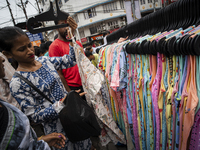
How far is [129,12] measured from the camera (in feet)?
13.6

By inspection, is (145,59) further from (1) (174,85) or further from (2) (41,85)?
(2) (41,85)

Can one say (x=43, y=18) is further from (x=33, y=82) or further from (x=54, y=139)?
(x=54, y=139)

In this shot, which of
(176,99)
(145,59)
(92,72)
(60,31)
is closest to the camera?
(176,99)

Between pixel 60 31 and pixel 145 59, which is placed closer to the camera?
pixel 145 59

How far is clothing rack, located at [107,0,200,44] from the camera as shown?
1.00 metres

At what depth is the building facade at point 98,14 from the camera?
830 inches

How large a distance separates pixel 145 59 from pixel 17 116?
3.68 ft

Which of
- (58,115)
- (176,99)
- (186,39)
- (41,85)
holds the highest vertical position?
(186,39)

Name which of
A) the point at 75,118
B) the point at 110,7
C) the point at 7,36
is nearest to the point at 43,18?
the point at 7,36

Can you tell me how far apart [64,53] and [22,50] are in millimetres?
849

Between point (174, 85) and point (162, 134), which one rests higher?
point (174, 85)

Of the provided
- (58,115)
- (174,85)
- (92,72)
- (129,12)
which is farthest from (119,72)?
(129,12)

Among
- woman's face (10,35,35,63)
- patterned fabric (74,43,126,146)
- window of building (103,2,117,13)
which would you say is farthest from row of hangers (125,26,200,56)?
window of building (103,2,117,13)

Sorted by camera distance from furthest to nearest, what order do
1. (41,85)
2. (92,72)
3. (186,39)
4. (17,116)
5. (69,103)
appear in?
(92,72) → (41,85) → (69,103) → (186,39) → (17,116)
